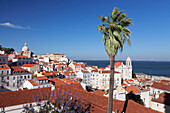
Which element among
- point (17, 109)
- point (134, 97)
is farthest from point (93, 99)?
point (134, 97)

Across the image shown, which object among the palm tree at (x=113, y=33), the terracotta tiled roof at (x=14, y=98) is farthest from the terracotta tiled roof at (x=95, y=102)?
the palm tree at (x=113, y=33)

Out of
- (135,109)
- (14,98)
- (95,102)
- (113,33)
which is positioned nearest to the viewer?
(113,33)

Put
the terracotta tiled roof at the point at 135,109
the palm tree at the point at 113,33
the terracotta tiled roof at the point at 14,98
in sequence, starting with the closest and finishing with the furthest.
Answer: the palm tree at the point at 113,33 → the terracotta tiled roof at the point at 135,109 → the terracotta tiled roof at the point at 14,98

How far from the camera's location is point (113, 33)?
448 inches

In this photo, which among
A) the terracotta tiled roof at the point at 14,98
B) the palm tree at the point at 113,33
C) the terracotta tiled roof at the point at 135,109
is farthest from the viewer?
the terracotta tiled roof at the point at 14,98

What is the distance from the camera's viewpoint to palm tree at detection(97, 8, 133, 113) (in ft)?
37.1

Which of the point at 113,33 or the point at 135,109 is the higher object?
the point at 113,33

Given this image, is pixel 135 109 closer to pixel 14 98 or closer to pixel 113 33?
pixel 113 33

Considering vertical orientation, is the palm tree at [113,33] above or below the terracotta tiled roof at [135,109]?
Result: above

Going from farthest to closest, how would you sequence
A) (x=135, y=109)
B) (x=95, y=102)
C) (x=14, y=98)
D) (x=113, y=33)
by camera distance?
(x=95, y=102) → (x=14, y=98) → (x=135, y=109) → (x=113, y=33)

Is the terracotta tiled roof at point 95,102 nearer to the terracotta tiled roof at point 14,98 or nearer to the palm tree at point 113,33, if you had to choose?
the terracotta tiled roof at point 14,98

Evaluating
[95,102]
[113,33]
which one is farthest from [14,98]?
[113,33]

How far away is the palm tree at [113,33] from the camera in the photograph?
37.1ft

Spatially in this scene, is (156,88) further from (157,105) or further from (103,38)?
(103,38)
